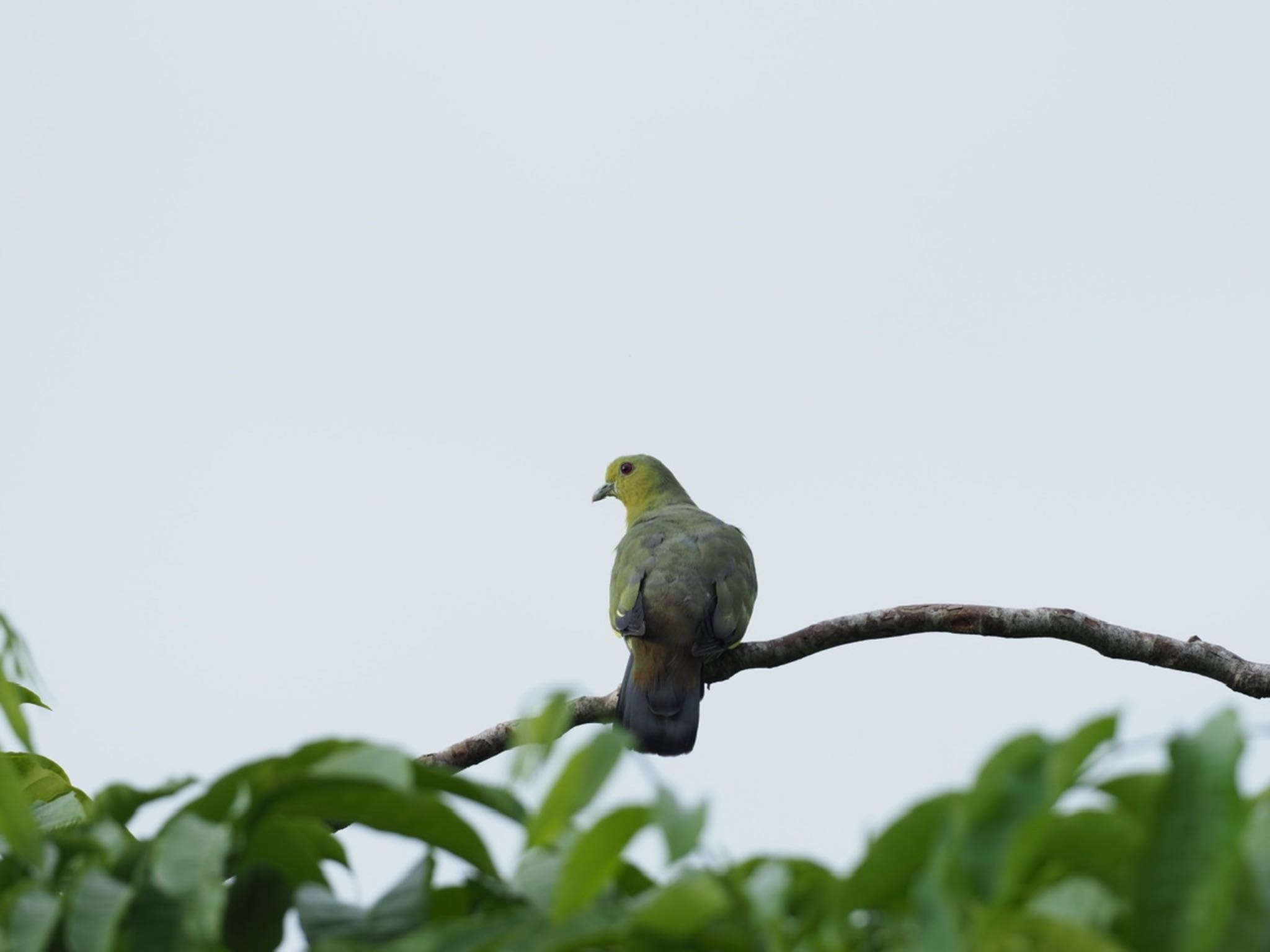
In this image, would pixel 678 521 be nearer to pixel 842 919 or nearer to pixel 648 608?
pixel 648 608

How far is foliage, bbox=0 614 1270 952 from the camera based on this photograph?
0.63 metres

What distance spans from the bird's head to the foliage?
22.2 ft

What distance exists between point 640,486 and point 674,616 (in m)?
2.16

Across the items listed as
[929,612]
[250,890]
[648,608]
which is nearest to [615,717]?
[648,608]

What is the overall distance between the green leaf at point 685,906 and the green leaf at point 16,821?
0.33 meters

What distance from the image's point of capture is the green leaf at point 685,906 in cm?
70

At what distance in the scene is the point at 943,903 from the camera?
0.62 metres

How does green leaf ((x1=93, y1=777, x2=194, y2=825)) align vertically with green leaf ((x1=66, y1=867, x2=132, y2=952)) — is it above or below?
above

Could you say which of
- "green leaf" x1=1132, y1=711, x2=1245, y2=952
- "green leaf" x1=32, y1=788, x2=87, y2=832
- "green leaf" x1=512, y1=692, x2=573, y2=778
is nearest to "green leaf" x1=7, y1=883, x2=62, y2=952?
"green leaf" x1=512, y1=692, x2=573, y2=778

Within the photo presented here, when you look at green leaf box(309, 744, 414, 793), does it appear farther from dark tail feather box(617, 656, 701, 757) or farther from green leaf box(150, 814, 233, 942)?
dark tail feather box(617, 656, 701, 757)

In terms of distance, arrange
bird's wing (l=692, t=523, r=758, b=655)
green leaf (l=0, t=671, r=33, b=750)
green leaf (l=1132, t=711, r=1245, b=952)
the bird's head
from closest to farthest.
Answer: green leaf (l=1132, t=711, r=1245, b=952) < green leaf (l=0, t=671, r=33, b=750) < bird's wing (l=692, t=523, r=758, b=655) < the bird's head

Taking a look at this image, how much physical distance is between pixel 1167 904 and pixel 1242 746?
0.24 feet

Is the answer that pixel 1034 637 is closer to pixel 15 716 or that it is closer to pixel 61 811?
pixel 61 811

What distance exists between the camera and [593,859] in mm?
718
